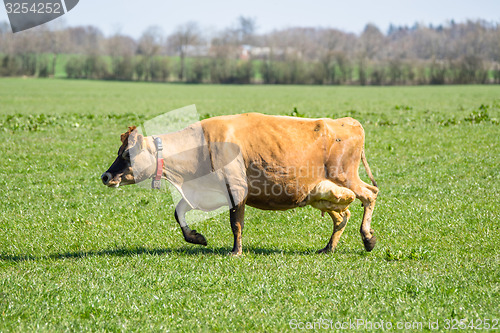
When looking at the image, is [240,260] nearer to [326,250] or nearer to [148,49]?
[326,250]

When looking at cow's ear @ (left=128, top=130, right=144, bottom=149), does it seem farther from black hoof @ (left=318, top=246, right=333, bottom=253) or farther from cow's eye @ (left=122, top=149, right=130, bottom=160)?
black hoof @ (left=318, top=246, right=333, bottom=253)

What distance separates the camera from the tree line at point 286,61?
334ft

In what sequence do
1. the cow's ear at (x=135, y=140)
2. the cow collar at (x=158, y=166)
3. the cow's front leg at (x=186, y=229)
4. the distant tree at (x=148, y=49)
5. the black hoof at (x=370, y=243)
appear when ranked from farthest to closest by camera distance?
1. the distant tree at (x=148, y=49)
2. the black hoof at (x=370, y=243)
3. the cow's front leg at (x=186, y=229)
4. the cow collar at (x=158, y=166)
5. the cow's ear at (x=135, y=140)

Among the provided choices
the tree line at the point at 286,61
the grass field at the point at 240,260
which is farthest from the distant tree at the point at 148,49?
the grass field at the point at 240,260

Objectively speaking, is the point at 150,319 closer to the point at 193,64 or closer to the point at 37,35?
the point at 193,64

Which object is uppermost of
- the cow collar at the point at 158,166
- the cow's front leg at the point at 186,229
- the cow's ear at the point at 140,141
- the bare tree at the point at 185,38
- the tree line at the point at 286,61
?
the bare tree at the point at 185,38

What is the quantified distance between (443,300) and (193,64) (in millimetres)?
112620

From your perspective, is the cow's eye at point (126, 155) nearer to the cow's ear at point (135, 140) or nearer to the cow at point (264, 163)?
the cow's ear at point (135, 140)

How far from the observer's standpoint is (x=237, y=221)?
8.37m

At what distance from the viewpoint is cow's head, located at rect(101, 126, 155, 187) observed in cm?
793

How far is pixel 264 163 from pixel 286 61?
111 meters

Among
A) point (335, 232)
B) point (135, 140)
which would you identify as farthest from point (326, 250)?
point (135, 140)

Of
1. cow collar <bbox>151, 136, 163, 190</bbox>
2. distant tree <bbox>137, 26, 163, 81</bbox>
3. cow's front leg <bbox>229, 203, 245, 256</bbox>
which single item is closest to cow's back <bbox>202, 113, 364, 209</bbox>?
cow's front leg <bbox>229, 203, 245, 256</bbox>

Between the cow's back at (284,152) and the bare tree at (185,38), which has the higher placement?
the bare tree at (185,38)
